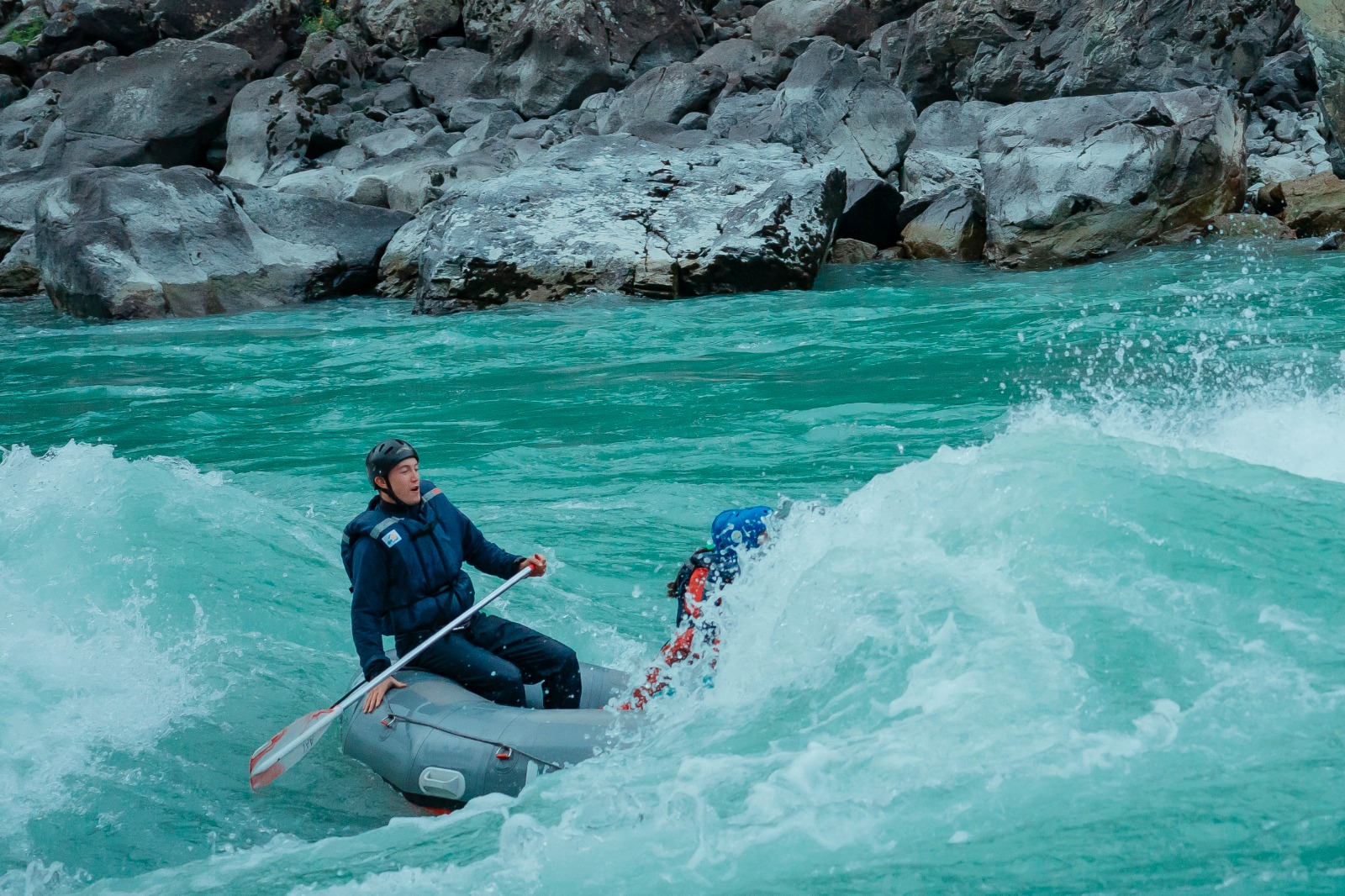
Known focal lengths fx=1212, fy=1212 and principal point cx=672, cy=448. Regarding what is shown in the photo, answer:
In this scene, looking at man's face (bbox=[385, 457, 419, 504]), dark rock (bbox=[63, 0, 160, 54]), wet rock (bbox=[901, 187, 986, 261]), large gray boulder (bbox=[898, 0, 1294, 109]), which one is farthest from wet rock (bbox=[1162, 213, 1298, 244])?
dark rock (bbox=[63, 0, 160, 54])

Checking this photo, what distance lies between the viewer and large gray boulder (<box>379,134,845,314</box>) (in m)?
12.2

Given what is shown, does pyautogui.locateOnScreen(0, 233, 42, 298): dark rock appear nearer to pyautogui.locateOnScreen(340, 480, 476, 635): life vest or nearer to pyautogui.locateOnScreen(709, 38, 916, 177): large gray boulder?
pyautogui.locateOnScreen(709, 38, 916, 177): large gray boulder

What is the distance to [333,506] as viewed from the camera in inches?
272

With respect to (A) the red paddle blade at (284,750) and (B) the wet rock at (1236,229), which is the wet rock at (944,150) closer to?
(B) the wet rock at (1236,229)

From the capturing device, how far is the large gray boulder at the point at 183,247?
13.1 m

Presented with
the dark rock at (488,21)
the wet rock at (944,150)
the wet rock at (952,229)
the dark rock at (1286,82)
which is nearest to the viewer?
the wet rock at (952,229)

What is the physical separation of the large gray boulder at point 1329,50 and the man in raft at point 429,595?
10.8 metres

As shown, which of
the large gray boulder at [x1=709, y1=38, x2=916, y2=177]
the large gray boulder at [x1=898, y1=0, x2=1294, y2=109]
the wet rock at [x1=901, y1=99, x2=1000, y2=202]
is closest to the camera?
the wet rock at [x1=901, y1=99, x2=1000, y2=202]

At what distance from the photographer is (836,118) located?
629 inches

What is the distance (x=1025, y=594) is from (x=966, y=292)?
26.8 ft

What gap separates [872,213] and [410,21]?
557 inches

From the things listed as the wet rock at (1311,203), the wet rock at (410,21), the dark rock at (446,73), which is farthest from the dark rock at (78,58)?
the wet rock at (1311,203)

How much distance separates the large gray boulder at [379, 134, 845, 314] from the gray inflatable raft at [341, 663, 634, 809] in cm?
847

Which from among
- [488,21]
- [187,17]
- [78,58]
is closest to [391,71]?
[488,21]
